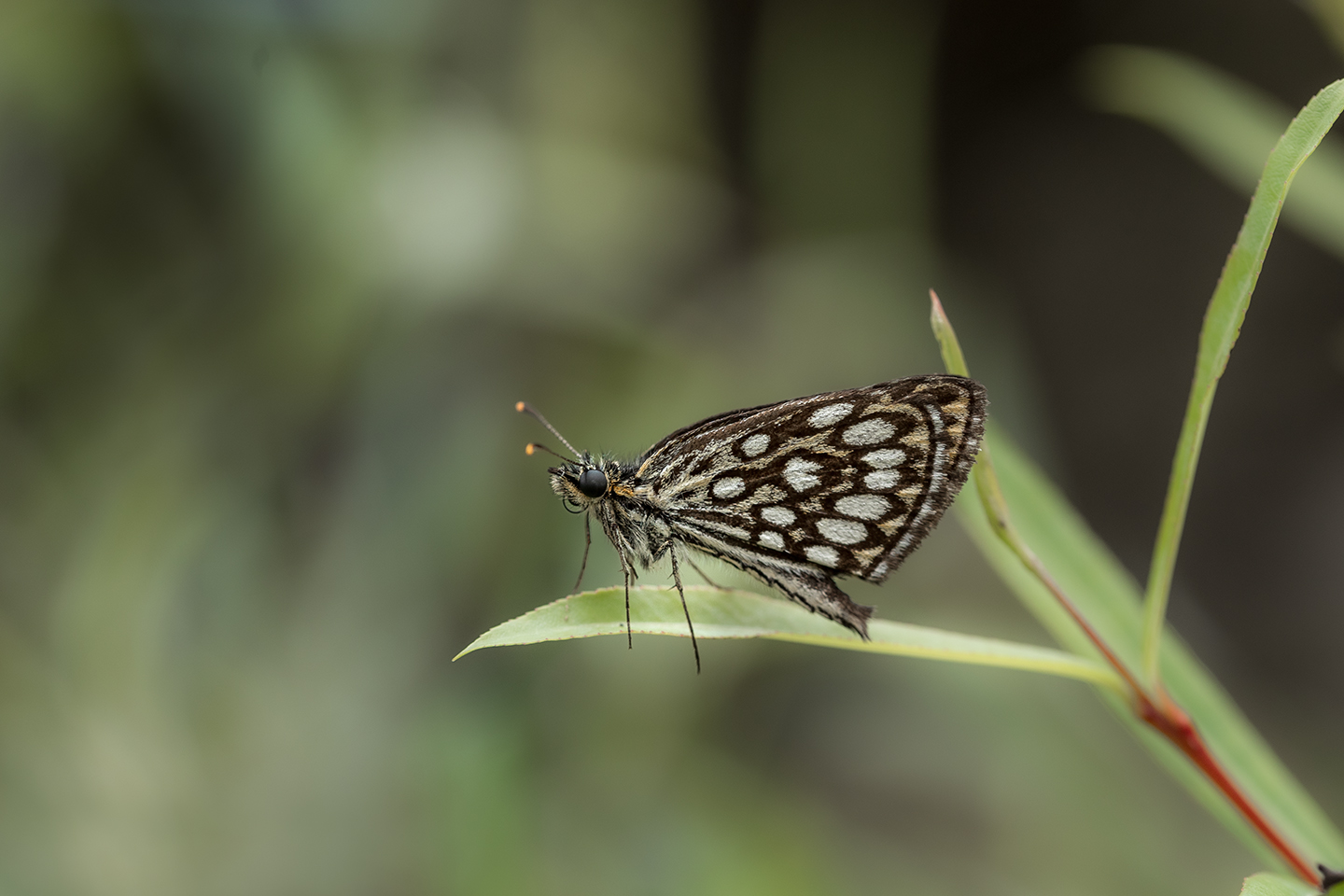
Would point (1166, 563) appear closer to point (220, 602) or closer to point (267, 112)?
point (220, 602)

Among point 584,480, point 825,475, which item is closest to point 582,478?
point 584,480

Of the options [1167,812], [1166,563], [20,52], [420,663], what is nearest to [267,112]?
[20,52]

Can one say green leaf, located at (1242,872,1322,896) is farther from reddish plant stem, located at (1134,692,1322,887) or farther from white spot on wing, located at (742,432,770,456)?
white spot on wing, located at (742,432,770,456)

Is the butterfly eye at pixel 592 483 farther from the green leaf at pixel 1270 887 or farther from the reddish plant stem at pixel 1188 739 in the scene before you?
the green leaf at pixel 1270 887

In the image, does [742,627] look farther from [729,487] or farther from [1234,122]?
[1234,122]

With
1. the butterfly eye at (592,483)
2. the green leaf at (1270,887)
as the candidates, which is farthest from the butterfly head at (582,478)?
the green leaf at (1270,887)

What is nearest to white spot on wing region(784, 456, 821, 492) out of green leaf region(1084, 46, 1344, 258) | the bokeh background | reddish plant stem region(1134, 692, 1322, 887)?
reddish plant stem region(1134, 692, 1322, 887)
